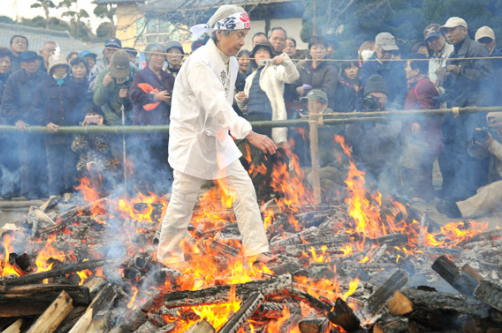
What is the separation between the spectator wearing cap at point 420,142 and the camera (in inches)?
298

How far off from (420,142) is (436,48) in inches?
65.4

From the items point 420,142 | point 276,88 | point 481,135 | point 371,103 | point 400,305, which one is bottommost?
point 400,305

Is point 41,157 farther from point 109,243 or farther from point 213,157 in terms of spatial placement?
point 213,157

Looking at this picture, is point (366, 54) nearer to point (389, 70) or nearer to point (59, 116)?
point (389, 70)

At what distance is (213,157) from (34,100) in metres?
4.79

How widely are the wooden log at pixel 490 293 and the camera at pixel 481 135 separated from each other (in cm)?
461

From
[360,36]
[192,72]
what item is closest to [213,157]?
[192,72]

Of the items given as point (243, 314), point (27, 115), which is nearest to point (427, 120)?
point (243, 314)

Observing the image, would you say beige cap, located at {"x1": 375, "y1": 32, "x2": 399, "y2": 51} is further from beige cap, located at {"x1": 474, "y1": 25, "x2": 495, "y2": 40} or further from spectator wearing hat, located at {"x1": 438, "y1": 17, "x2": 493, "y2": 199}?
beige cap, located at {"x1": 474, "y1": 25, "x2": 495, "y2": 40}

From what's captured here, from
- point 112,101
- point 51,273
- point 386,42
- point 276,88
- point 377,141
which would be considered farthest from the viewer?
point 112,101

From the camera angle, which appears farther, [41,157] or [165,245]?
[41,157]

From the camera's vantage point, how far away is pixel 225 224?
623 cm

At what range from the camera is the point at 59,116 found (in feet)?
28.3

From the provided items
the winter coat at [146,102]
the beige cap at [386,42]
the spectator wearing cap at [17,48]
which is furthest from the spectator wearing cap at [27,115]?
the beige cap at [386,42]
